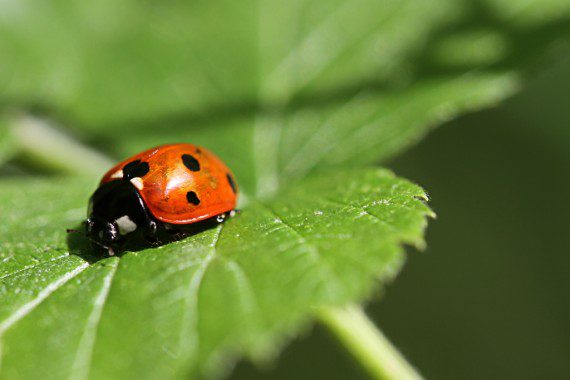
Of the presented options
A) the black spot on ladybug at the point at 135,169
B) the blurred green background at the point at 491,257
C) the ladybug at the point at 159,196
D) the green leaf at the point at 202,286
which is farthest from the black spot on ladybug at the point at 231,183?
the blurred green background at the point at 491,257

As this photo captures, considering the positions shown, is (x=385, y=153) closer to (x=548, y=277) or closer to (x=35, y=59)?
(x=35, y=59)

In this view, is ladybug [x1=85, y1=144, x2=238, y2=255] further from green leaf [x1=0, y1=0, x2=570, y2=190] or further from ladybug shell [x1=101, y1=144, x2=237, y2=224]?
green leaf [x1=0, y1=0, x2=570, y2=190]

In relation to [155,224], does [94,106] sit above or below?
above

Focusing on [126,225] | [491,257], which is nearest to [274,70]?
[126,225]

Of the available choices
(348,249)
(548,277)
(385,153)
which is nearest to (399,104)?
(385,153)

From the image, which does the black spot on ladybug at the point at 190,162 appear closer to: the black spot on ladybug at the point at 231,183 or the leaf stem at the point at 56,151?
the black spot on ladybug at the point at 231,183
